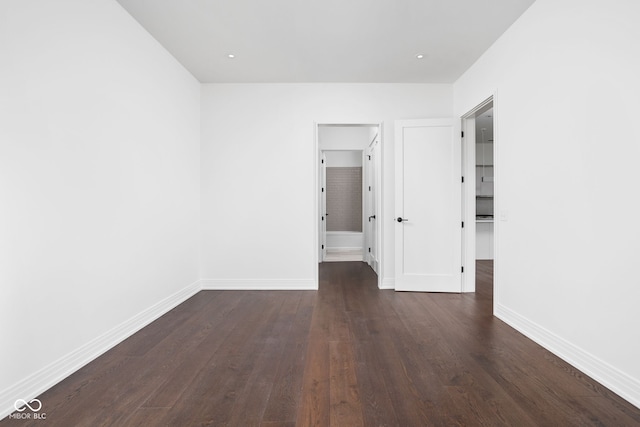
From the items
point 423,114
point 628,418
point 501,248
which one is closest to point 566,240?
point 501,248

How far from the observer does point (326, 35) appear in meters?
2.97

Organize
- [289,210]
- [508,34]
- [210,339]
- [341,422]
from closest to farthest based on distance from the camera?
[341,422] < [210,339] < [508,34] < [289,210]

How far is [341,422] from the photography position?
5.06 ft

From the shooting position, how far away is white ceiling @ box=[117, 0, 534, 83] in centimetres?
257

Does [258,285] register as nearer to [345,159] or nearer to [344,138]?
[344,138]

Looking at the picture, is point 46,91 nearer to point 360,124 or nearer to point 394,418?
point 394,418

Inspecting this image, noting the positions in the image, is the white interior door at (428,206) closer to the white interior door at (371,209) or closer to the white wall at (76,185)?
the white interior door at (371,209)

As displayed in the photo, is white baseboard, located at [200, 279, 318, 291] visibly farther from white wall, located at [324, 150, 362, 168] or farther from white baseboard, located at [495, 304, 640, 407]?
white wall, located at [324, 150, 362, 168]

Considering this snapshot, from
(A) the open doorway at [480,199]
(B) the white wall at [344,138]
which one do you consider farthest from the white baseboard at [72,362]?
(B) the white wall at [344,138]

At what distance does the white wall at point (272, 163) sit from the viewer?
13.6 feet

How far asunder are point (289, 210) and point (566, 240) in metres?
2.92

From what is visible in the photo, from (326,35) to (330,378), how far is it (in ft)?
9.65

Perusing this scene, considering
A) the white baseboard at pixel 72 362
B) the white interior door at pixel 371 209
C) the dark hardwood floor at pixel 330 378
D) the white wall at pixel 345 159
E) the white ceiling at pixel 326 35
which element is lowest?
the dark hardwood floor at pixel 330 378

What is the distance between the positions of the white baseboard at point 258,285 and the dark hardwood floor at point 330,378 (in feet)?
3.16
